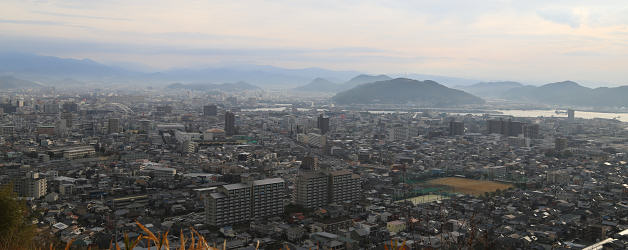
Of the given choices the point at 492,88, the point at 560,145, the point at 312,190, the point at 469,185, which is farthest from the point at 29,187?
the point at 492,88

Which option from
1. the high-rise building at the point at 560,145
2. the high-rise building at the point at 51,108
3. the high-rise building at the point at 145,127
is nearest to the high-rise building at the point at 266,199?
the high-rise building at the point at 560,145

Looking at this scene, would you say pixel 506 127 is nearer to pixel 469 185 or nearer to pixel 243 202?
pixel 469 185

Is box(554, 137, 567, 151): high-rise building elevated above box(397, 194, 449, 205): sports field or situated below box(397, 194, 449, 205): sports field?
above

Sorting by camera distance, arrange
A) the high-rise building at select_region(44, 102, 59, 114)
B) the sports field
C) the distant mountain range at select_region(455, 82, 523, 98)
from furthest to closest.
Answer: the distant mountain range at select_region(455, 82, 523, 98)
the high-rise building at select_region(44, 102, 59, 114)
the sports field

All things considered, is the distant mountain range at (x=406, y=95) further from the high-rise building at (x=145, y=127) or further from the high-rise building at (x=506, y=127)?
the high-rise building at (x=145, y=127)

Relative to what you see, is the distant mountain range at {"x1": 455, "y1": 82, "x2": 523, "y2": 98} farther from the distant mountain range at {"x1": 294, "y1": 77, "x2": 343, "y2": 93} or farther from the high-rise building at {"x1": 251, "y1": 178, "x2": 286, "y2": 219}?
the high-rise building at {"x1": 251, "y1": 178, "x2": 286, "y2": 219}

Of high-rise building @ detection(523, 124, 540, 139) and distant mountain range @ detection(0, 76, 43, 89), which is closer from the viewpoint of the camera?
high-rise building @ detection(523, 124, 540, 139)

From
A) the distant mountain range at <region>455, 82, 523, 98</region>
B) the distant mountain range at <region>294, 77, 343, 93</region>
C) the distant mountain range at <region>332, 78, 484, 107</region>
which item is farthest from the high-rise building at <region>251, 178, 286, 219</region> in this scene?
the distant mountain range at <region>294, 77, 343, 93</region>

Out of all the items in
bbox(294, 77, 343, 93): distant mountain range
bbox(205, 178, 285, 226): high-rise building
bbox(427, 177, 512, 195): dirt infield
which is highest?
bbox(294, 77, 343, 93): distant mountain range
